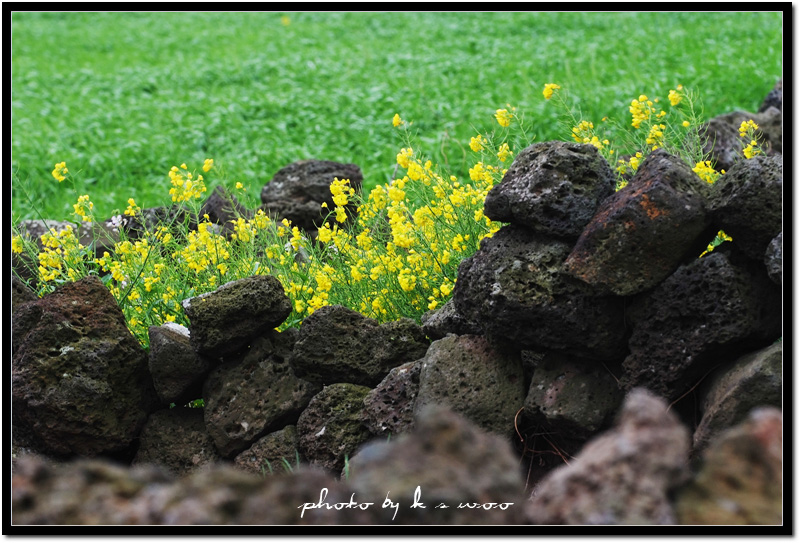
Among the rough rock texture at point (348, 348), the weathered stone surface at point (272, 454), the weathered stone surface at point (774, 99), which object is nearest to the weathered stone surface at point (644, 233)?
the rough rock texture at point (348, 348)

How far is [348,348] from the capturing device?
331 centimetres

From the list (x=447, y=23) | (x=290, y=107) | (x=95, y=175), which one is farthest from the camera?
(x=447, y=23)

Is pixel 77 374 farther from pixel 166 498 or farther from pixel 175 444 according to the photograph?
pixel 166 498

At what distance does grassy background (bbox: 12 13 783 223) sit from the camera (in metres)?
8.84

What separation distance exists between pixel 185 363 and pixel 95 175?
20.8 ft

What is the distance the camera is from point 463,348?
2980mm

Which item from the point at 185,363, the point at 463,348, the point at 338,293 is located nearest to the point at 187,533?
the point at 463,348

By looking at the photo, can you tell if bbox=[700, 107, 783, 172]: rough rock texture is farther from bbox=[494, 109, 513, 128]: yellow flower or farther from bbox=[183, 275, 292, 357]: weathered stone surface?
bbox=[183, 275, 292, 357]: weathered stone surface

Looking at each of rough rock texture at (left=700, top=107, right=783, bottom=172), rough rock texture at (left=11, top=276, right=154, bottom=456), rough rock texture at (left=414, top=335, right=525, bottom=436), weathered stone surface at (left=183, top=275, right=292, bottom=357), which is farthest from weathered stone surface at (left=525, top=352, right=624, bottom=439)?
rough rock texture at (left=700, top=107, right=783, bottom=172)

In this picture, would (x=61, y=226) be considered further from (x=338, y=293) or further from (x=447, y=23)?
(x=447, y=23)

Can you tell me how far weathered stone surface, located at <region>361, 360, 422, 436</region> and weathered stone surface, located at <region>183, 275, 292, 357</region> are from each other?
0.51m

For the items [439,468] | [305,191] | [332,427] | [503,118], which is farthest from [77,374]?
[305,191]

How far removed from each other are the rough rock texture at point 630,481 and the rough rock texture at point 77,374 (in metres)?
2.26

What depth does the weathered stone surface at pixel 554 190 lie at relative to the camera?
274 centimetres
